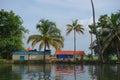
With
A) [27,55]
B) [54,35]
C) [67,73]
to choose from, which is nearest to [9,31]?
[27,55]

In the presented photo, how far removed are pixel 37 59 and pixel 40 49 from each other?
4.00 m

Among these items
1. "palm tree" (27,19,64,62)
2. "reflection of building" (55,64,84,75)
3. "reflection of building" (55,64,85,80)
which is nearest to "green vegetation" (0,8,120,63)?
"palm tree" (27,19,64,62)

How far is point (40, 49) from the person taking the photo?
58531mm

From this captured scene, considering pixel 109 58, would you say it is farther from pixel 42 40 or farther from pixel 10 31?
pixel 10 31

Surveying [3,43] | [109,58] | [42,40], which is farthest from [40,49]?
[109,58]

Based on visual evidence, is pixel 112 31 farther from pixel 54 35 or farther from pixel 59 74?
pixel 59 74

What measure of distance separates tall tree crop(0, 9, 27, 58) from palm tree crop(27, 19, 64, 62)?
8533mm

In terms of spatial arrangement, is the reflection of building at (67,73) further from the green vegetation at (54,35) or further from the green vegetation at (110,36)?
the green vegetation at (110,36)

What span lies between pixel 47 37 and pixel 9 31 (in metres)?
13.5

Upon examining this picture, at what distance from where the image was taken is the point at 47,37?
57312 millimetres

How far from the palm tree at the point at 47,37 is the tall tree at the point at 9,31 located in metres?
8.53

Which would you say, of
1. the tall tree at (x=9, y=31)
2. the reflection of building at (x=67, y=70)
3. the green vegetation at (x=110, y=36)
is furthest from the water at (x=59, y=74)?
the tall tree at (x=9, y=31)

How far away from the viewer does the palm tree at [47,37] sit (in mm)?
57581

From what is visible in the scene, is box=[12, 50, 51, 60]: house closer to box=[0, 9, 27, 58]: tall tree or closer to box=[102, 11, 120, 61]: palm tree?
box=[0, 9, 27, 58]: tall tree
